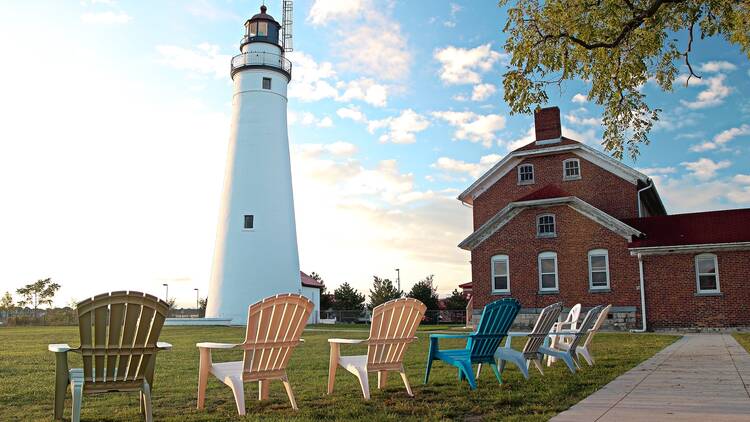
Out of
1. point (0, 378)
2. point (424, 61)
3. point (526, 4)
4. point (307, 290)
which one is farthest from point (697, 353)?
point (307, 290)

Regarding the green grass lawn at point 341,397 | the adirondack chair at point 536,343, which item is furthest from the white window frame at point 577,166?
the adirondack chair at point 536,343

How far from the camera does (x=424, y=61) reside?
14.1 metres

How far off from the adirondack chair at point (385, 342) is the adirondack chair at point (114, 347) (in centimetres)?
196

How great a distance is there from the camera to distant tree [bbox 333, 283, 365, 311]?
40906 mm

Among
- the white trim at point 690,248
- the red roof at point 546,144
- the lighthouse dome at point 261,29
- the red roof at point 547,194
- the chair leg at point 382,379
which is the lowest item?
the chair leg at point 382,379

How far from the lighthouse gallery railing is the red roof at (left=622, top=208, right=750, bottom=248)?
17.2m

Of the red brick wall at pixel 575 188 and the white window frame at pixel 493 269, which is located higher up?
the red brick wall at pixel 575 188

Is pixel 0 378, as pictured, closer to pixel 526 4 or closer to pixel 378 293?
pixel 526 4

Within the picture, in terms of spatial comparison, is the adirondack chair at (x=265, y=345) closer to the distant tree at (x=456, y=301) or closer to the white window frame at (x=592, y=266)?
the white window frame at (x=592, y=266)

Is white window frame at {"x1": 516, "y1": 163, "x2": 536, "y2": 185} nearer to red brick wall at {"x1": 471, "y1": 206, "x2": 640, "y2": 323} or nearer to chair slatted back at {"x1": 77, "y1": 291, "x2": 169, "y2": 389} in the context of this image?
red brick wall at {"x1": 471, "y1": 206, "x2": 640, "y2": 323}

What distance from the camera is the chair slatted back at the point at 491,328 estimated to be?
267 inches

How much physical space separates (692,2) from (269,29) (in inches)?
909

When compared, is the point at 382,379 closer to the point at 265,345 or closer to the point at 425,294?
the point at 265,345

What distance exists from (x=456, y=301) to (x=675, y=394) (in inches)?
1284
